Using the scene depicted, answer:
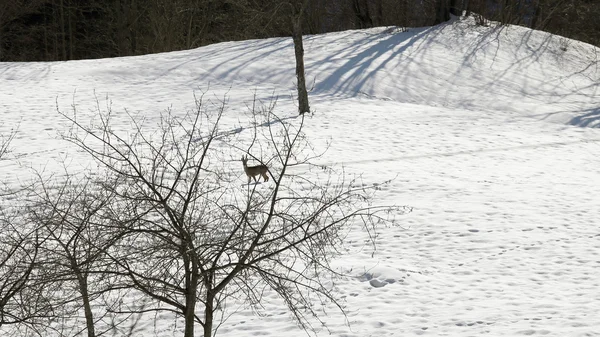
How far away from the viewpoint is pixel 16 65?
24.7 metres

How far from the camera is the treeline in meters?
32.2

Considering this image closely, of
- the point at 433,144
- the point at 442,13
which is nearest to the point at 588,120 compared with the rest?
the point at 433,144

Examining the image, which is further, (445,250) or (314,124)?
(314,124)

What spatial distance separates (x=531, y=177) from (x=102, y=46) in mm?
26752

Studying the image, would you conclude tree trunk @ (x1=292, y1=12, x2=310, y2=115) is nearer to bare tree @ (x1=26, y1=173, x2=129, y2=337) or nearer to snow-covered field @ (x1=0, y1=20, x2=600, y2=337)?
snow-covered field @ (x1=0, y1=20, x2=600, y2=337)

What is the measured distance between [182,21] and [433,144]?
1947 cm

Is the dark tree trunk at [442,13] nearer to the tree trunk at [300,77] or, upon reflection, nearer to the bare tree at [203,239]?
the tree trunk at [300,77]

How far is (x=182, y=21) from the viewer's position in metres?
34.5

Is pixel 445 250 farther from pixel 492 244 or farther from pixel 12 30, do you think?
pixel 12 30

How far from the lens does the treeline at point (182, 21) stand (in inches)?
1266

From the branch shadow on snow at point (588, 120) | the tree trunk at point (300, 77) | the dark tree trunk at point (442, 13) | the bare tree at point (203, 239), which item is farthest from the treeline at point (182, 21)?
the bare tree at point (203, 239)

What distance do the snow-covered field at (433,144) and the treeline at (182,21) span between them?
14.5 ft

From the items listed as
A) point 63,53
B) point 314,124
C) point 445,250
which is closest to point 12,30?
point 63,53

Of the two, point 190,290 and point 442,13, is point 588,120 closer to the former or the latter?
point 442,13
